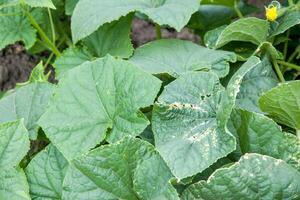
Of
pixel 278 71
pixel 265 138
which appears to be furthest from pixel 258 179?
pixel 278 71

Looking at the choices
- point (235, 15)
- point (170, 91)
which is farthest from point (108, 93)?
point (235, 15)

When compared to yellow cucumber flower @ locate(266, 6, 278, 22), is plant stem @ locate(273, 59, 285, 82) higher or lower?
lower

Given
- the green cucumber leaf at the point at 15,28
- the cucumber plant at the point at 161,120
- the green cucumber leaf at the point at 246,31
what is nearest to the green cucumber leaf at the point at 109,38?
the cucumber plant at the point at 161,120

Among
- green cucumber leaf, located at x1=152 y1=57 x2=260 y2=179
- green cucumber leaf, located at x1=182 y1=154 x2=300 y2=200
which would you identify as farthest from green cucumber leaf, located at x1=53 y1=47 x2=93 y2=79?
green cucumber leaf, located at x1=182 y1=154 x2=300 y2=200

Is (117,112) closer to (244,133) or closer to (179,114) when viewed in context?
(179,114)

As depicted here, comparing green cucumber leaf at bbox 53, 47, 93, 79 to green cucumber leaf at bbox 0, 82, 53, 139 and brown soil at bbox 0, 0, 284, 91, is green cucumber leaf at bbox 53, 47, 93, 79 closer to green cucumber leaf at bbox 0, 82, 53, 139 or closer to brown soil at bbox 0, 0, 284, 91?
green cucumber leaf at bbox 0, 82, 53, 139

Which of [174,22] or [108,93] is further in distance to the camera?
Answer: [174,22]

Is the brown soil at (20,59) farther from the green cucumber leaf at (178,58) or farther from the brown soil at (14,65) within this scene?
the green cucumber leaf at (178,58)
